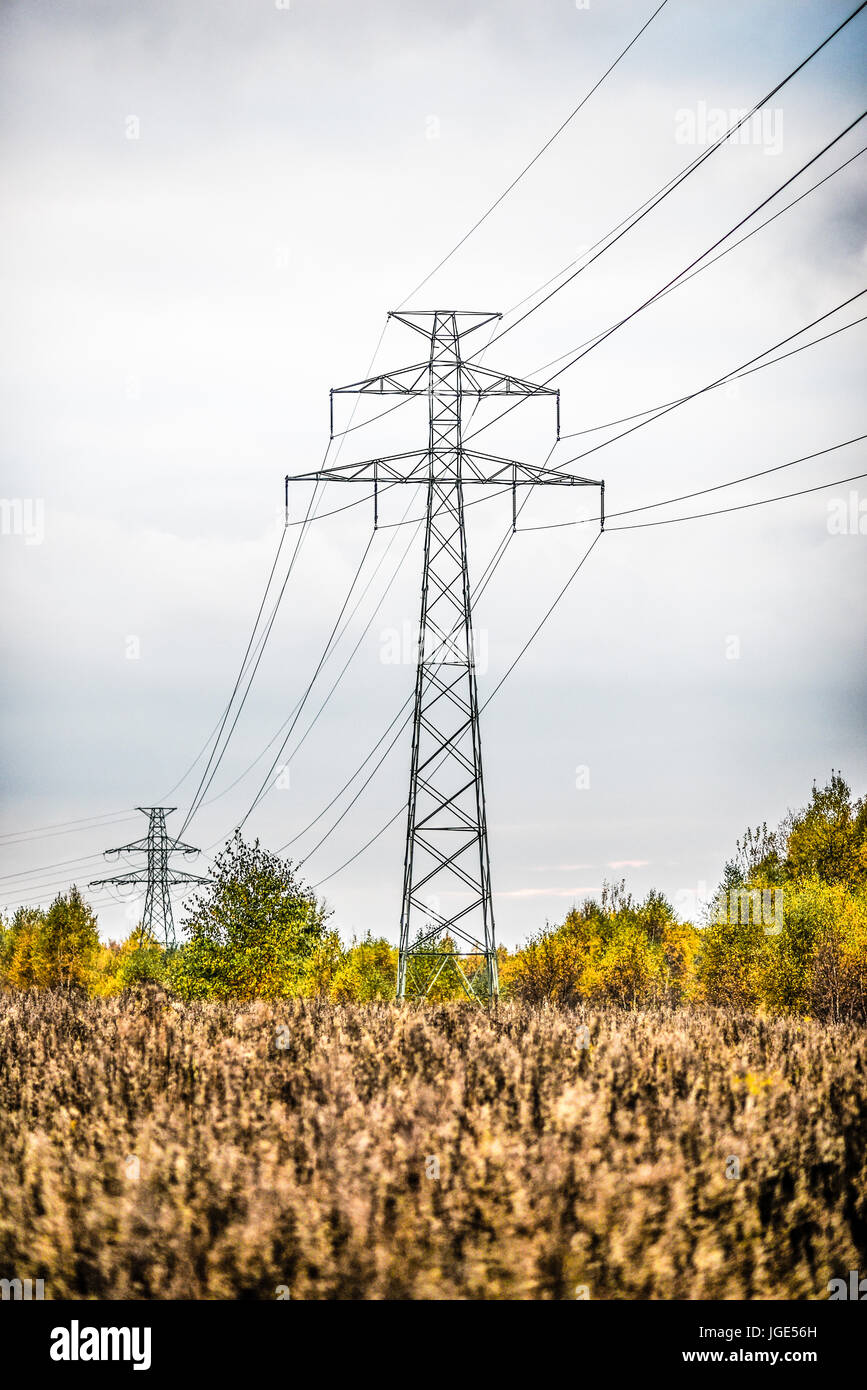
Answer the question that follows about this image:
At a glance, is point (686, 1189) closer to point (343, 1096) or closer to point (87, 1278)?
point (343, 1096)

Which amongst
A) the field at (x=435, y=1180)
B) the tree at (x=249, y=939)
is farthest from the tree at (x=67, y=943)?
the field at (x=435, y=1180)

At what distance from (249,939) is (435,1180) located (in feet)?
65.5

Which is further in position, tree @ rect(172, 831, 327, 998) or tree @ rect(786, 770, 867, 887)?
tree @ rect(786, 770, 867, 887)

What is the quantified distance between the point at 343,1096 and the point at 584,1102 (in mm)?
2190

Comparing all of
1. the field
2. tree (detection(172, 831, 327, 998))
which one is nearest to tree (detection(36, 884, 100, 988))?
tree (detection(172, 831, 327, 998))

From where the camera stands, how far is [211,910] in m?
27.0

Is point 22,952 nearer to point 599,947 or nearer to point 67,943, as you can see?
point 67,943

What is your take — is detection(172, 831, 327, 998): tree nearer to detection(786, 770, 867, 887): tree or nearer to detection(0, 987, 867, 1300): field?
detection(0, 987, 867, 1300): field

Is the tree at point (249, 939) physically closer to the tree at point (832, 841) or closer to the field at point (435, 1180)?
the field at point (435, 1180)

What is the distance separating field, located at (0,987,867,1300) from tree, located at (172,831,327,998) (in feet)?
52.2

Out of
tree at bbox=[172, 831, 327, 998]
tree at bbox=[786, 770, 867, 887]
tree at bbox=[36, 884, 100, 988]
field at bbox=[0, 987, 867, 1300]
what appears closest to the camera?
field at bbox=[0, 987, 867, 1300]

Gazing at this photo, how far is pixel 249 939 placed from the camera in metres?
26.6

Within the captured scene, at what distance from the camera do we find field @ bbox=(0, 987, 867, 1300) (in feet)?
22.8
